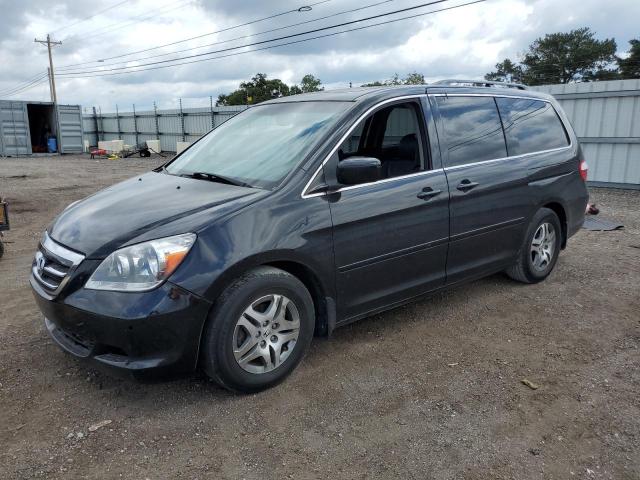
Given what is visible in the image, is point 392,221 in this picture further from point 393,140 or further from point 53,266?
point 53,266

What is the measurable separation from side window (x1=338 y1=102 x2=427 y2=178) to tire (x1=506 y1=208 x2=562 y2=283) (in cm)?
151

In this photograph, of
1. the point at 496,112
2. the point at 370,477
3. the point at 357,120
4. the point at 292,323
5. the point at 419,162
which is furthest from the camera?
the point at 496,112

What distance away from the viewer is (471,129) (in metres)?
4.28

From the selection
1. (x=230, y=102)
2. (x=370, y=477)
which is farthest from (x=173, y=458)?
(x=230, y=102)

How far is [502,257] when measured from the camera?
15.1ft

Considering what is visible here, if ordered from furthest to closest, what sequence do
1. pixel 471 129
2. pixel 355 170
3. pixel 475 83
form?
pixel 475 83
pixel 471 129
pixel 355 170

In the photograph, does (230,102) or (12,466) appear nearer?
(12,466)

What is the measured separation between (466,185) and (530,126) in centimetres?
127

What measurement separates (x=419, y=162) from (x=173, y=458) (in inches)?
103

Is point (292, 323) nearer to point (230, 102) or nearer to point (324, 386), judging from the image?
point (324, 386)

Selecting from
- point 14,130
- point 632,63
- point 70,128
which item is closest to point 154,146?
point 70,128

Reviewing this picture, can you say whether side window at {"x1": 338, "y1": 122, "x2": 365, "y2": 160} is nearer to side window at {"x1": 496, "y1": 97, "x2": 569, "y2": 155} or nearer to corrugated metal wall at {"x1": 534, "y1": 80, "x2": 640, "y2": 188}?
side window at {"x1": 496, "y1": 97, "x2": 569, "y2": 155}

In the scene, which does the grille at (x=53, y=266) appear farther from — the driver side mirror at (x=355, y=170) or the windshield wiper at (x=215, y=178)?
the driver side mirror at (x=355, y=170)

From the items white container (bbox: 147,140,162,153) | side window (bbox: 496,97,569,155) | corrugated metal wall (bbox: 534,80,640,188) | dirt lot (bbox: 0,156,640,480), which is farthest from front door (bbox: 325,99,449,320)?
white container (bbox: 147,140,162,153)
